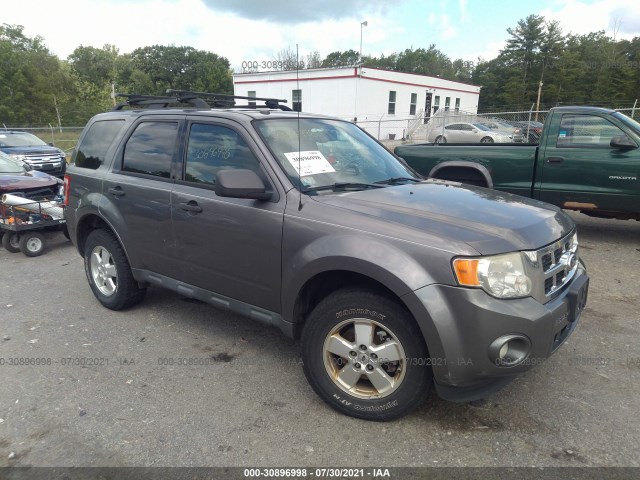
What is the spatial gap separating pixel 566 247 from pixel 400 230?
1202 mm

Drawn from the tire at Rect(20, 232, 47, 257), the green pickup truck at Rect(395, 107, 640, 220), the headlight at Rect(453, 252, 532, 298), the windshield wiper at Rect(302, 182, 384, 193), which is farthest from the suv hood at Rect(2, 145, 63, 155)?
the headlight at Rect(453, 252, 532, 298)

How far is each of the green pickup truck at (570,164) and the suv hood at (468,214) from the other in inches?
146

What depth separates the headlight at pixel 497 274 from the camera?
2375 mm

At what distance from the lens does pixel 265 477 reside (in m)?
2.41

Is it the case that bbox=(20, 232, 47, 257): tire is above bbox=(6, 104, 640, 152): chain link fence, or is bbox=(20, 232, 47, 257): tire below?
below

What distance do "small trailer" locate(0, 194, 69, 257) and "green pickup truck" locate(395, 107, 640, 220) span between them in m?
5.93

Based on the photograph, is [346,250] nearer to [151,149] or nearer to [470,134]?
[151,149]

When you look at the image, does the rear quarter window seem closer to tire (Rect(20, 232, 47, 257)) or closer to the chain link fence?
tire (Rect(20, 232, 47, 257))

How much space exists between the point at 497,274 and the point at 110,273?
3659 millimetres

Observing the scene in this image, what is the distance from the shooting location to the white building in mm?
30750

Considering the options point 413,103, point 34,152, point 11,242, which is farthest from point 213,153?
point 413,103

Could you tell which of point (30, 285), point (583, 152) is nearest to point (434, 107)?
point (583, 152)

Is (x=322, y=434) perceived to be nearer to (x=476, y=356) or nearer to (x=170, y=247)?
(x=476, y=356)

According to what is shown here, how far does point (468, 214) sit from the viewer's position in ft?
9.13
